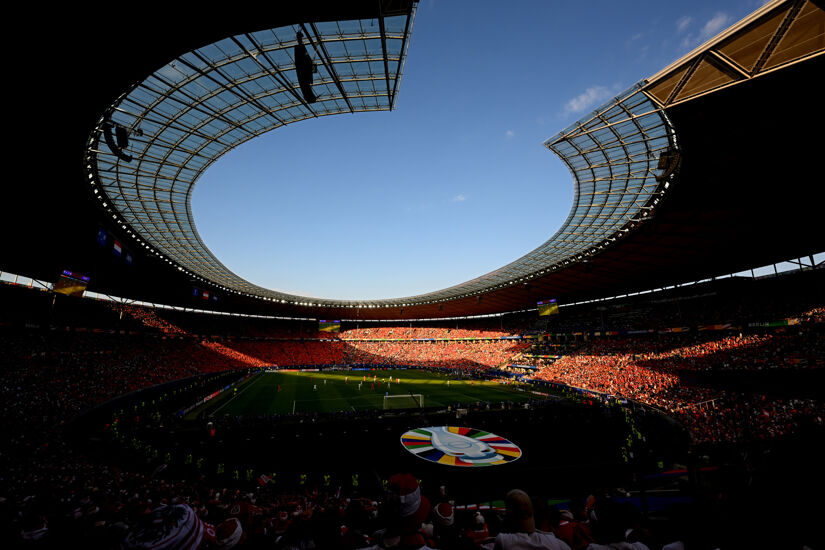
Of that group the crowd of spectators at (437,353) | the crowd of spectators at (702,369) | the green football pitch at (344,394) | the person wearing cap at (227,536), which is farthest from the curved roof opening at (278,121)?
the crowd of spectators at (437,353)

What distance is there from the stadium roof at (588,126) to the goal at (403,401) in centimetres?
2016

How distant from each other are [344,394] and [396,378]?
13515mm

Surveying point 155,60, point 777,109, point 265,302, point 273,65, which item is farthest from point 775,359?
point 265,302

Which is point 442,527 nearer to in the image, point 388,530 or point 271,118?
point 388,530

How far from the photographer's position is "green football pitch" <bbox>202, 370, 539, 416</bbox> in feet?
97.7

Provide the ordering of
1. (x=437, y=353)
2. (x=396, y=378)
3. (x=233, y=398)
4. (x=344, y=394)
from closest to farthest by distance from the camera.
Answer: (x=233, y=398), (x=344, y=394), (x=396, y=378), (x=437, y=353)

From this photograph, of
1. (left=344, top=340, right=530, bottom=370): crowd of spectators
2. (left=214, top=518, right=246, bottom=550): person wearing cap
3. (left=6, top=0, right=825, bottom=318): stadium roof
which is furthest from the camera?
(left=344, top=340, right=530, bottom=370): crowd of spectators

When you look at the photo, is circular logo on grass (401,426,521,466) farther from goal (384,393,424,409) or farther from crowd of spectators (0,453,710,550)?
crowd of spectators (0,453,710,550)

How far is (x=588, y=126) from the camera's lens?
18.3 meters

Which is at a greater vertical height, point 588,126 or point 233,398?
point 588,126

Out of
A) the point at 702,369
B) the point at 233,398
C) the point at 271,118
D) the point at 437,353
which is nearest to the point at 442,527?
the point at 271,118

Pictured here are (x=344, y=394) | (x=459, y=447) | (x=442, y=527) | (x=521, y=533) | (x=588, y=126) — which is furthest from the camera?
(x=344, y=394)

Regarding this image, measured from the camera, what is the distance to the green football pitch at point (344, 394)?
29766mm

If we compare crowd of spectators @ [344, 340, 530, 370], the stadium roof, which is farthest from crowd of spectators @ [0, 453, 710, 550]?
crowd of spectators @ [344, 340, 530, 370]
